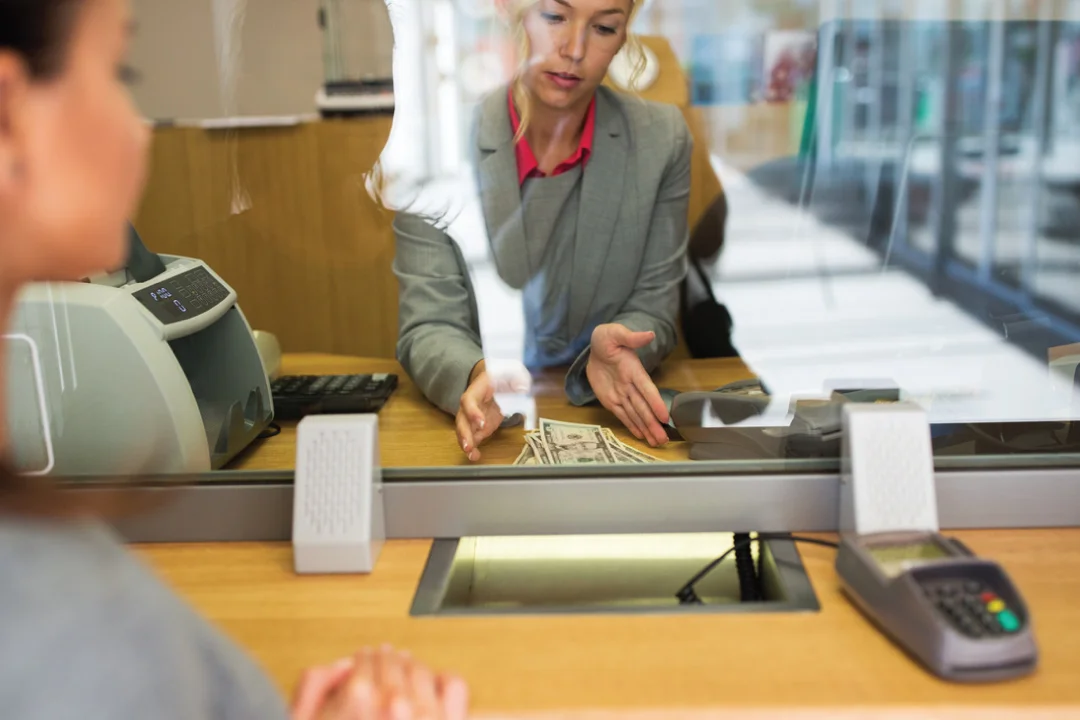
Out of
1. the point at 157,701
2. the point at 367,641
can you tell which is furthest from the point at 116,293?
the point at 157,701

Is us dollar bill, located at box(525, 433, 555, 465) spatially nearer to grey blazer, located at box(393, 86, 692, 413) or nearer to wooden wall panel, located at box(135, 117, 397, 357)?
grey blazer, located at box(393, 86, 692, 413)

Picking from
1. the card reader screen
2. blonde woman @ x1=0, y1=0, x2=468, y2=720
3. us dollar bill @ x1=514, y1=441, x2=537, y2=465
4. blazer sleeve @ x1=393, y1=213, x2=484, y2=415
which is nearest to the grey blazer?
blazer sleeve @ x1=393, y1=213, x2=484, y2=415

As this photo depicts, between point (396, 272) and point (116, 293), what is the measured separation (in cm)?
33

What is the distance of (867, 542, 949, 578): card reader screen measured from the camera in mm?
928

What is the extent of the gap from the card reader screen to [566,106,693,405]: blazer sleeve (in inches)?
16.0

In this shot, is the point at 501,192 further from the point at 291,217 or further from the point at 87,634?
the point at 87,634

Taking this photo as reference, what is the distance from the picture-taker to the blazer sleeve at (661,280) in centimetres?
126

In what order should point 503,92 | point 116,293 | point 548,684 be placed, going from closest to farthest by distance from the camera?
point 548,684 < point 116,293 < point 503,92

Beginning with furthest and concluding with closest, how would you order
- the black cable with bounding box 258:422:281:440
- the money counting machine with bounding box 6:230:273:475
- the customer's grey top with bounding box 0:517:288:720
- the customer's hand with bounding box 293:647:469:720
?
the black cable with bounding box 258:422:281:440 < the money counting machine with bounding box 6:230:273:475 < the customer's hand with bounding box 293:647:469:720 < the customer's grey top with bounding box 0:517:288:720

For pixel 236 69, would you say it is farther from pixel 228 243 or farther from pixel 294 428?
pixel 294 428

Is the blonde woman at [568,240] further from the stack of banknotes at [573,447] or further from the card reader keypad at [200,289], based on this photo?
the card reader keypad at [200,289]

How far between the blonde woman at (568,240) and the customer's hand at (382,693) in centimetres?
37

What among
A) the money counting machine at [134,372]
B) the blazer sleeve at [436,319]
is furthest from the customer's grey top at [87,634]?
the blazer sleeve at [436,319]

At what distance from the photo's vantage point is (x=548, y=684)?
85 cm
